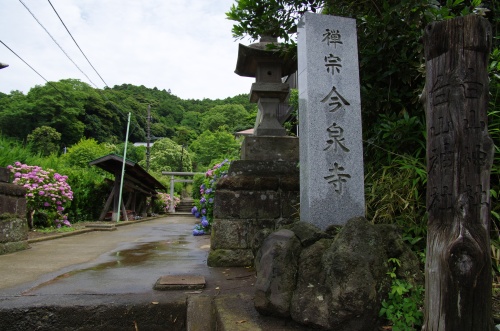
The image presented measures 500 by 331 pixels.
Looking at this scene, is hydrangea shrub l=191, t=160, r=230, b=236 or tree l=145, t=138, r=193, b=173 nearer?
hydrangea shrub l=191, t=160, r=230, b=236

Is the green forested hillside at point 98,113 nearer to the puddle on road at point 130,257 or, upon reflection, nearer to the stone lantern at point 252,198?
the puddle on road at point 130,257

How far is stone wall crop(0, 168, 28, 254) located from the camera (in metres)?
4.91

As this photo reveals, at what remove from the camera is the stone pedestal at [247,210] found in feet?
14.0

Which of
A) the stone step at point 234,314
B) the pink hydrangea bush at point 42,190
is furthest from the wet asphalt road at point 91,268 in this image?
the pink hydrangea bush at point 42,190

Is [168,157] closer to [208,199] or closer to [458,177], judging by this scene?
[208,199]

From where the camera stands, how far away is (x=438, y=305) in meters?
1.73

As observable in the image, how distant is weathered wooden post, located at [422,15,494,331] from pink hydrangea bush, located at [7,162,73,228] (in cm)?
849

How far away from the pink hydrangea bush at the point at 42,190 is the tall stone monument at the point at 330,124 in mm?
7292

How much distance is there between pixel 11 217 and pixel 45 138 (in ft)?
109

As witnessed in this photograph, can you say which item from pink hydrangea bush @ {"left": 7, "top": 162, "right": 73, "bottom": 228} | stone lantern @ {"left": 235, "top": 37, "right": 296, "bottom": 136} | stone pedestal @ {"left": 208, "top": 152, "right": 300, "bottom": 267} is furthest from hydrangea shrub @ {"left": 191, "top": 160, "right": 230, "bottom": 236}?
pink hydrangea bush @ {"left": 7, "top": 162, "right": 73, "bottom": 228}

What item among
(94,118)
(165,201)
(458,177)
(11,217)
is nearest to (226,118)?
(94,118)

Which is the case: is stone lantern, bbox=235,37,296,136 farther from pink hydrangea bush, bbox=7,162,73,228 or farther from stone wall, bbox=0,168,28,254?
pink hydrangea bush, bbox=7,162,73,228

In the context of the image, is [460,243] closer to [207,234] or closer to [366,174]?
[366,174]

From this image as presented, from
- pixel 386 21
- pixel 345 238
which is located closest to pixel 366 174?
pixel 386 21
